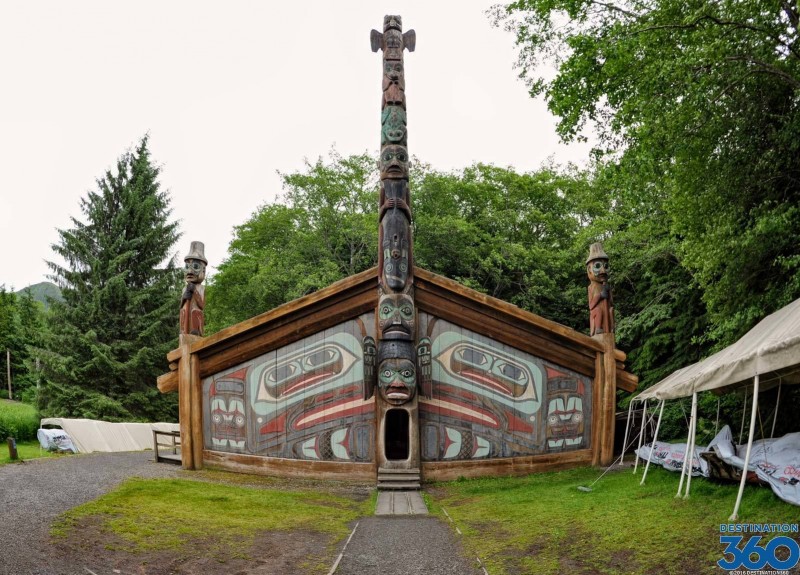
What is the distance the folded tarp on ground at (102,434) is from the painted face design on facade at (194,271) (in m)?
7.77

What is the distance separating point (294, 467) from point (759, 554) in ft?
28.8

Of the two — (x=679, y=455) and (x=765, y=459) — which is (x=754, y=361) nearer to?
(x=765, y=459)

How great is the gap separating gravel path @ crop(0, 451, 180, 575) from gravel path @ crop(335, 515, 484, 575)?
8.87 ft

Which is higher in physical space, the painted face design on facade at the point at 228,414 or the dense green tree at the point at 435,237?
the dense green tree at the point at 435,237

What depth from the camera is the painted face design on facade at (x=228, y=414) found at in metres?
12.7

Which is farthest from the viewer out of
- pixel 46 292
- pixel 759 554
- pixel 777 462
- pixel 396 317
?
pixel 46 292

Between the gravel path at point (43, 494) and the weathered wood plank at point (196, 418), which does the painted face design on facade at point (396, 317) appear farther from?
the gravel path at point (43, 494)

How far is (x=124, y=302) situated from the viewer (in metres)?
27.0

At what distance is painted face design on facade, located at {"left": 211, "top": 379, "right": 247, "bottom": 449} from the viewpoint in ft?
41.8

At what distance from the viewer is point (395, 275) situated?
12.6 meters

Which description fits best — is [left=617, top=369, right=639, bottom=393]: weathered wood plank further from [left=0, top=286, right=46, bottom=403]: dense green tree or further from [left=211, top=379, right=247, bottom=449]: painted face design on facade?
[left=0, top=286, right=46, bottom=403]: dense green tree

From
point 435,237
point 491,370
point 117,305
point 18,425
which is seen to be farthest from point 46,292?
point 491,370

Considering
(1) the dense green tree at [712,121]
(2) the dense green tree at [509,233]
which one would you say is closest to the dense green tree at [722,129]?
(1) the dense green tree at [712,121]

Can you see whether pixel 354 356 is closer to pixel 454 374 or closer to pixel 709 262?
pixel 454 374
